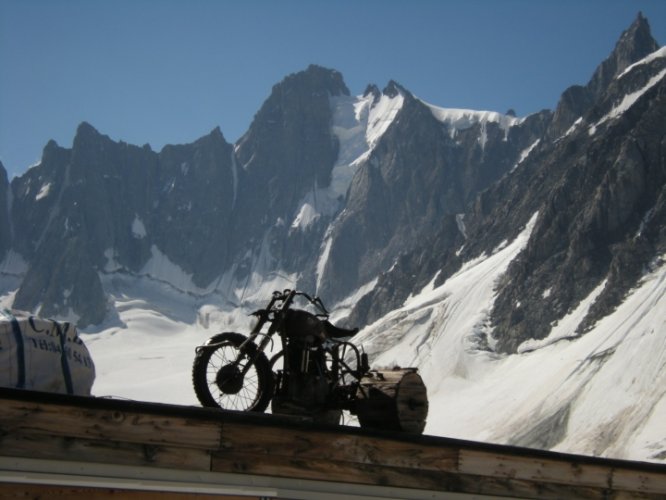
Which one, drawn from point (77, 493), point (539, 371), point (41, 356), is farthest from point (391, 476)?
point (539, 371)

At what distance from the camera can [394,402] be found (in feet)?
34.0

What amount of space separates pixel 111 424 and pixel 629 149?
15122cm

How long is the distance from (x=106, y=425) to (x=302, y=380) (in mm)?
3584

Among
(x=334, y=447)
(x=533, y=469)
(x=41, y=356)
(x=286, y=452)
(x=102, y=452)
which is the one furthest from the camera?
(x=533, y=469)

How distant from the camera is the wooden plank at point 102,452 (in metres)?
7.43

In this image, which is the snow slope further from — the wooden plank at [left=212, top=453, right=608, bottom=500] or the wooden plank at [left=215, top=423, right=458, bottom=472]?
the wooden plank at [left=215, top=423, right=458, bottom=472]

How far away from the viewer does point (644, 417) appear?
9581 centimetres

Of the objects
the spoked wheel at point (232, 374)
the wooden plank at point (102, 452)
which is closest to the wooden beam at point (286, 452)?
the wooden plank at point (102, 452)

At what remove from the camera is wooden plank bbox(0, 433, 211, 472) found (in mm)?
7434

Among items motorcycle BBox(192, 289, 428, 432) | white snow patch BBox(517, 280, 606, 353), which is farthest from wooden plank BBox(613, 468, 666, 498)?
white snow patch BBox(517, 280, 606, 353)

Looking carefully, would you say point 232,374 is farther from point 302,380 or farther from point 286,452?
point 286,452

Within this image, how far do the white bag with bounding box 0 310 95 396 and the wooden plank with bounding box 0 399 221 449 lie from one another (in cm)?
155

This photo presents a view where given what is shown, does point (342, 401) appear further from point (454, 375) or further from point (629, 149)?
point (629, 149)

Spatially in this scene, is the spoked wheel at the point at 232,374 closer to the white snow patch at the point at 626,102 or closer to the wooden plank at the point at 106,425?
the wooden plank at the point at 106,425
